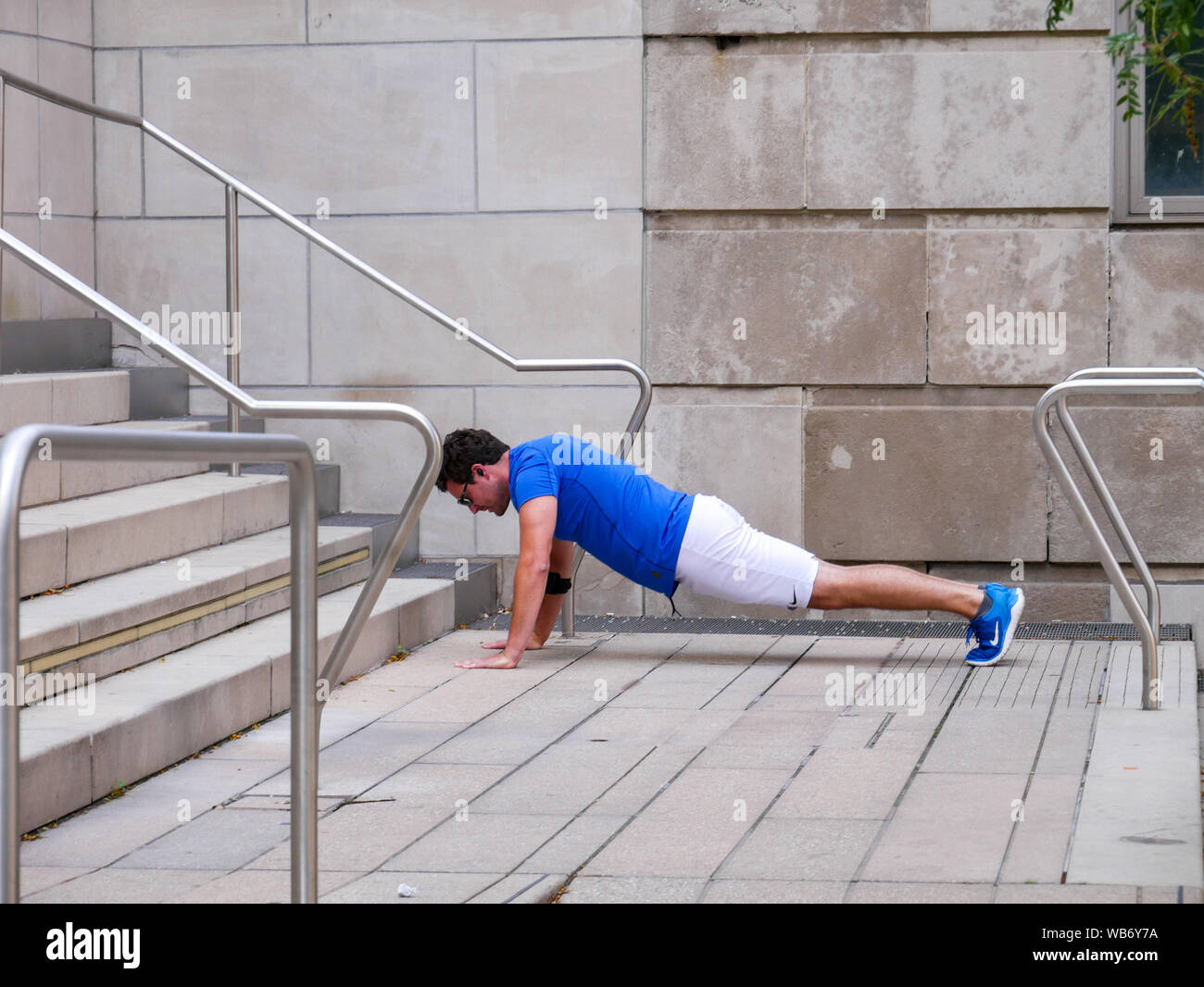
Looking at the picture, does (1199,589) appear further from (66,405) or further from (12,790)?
(12,790)

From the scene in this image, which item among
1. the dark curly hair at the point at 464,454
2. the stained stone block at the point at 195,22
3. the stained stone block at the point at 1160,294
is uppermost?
the stained stone block at the point at 195,22

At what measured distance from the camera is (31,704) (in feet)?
13.9

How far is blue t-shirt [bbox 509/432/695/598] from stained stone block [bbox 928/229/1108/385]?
188 cm

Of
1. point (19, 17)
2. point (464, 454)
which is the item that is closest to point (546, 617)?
point (464, 454)

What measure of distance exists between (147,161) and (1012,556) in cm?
452

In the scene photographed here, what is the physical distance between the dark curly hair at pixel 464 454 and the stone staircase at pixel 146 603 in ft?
2.20

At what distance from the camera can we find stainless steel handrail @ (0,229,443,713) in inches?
137

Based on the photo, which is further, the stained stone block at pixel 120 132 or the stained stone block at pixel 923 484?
the stained stone block at pixel 120 132

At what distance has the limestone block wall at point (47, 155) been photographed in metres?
6.76

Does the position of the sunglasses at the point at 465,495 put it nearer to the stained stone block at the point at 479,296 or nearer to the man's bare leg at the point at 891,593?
the man's bare leg at the point at 891,593

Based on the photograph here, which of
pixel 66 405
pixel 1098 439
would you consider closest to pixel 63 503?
pixel 66 405

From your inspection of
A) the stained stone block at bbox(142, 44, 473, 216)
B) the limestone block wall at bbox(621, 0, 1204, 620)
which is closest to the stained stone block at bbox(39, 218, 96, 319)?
the stained stone block at bbox(142, 44, 473, 216)

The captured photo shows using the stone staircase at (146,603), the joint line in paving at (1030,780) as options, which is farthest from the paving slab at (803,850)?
the stone staircase at (146,603)

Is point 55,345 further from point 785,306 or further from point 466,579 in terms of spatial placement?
point 785,306
